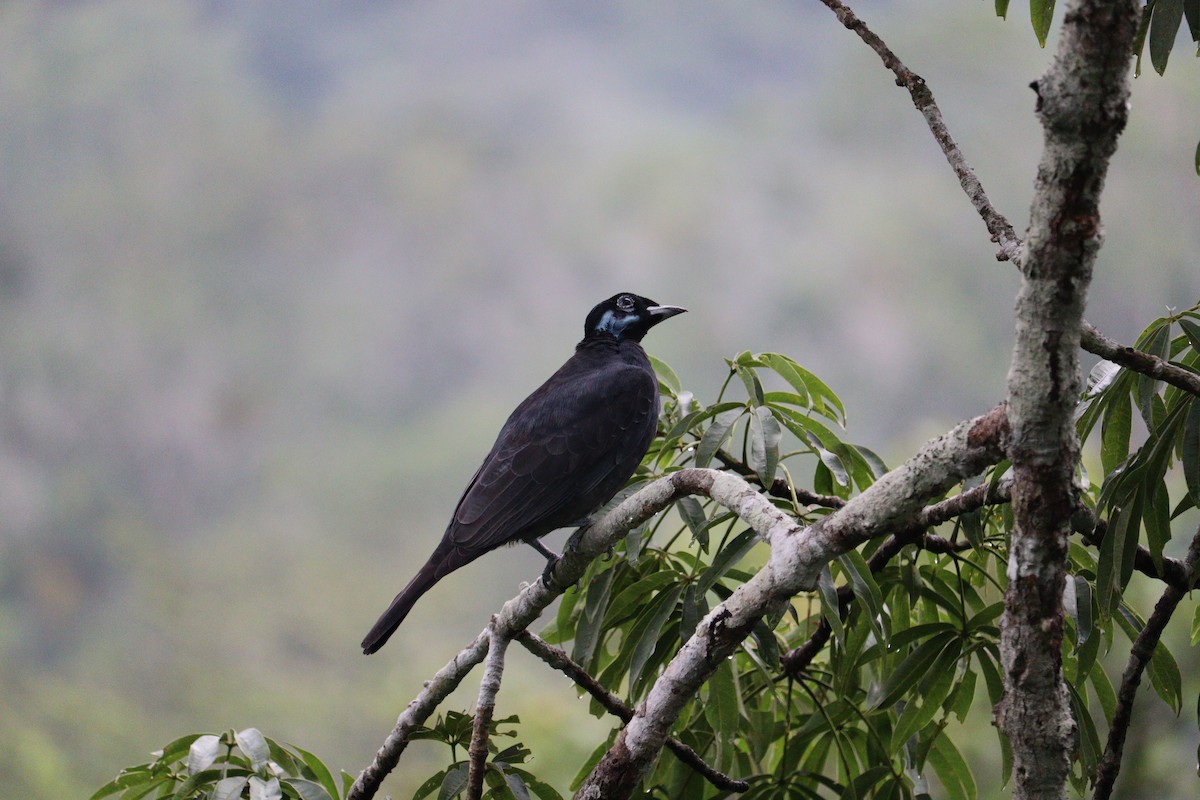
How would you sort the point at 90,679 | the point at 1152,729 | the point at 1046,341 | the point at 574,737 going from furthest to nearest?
the point at 90,679 → the point at 574,737 → the point at 1152,729 → the point at 1046,341

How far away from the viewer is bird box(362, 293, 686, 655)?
10.1 ft

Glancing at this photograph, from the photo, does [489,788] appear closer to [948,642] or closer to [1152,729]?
[948,642]

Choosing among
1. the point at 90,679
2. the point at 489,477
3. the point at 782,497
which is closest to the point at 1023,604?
the point at 782,497

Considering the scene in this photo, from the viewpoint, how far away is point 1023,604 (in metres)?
1.28

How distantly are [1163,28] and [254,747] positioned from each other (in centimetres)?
218

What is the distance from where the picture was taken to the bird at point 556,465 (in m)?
3.08

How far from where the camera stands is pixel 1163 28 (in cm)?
209

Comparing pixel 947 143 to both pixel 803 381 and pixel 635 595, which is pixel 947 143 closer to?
pixel 803 381

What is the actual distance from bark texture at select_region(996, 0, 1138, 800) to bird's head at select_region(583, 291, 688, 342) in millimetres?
2484

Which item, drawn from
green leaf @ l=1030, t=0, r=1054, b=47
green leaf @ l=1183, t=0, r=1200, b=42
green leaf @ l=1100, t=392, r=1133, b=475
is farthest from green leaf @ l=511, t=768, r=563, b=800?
green leaf @ l=1183, t=0, r=1200, b=42

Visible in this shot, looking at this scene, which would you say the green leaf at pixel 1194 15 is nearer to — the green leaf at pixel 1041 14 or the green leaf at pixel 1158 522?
the green leaf at pixel 1041 14

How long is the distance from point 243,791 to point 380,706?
27.1 ft

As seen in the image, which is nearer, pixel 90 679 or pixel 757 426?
pixel 757 426

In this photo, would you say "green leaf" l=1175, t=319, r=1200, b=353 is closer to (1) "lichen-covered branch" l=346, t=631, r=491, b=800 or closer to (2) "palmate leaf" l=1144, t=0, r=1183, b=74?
(2) "palmate leaf" l=1144, t=0, r=1183, b=74
